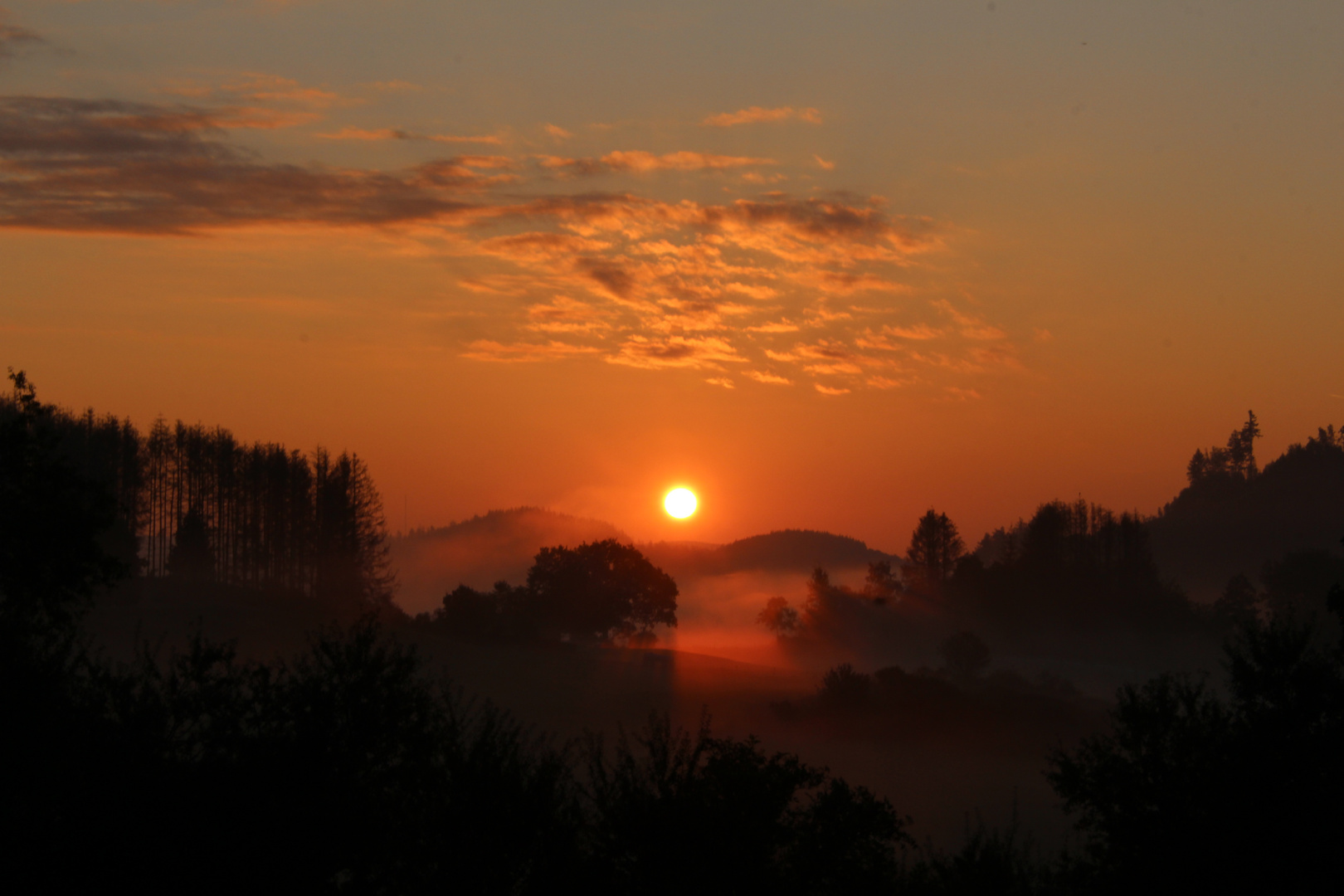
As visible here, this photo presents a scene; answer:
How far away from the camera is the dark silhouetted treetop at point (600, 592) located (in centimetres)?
13450

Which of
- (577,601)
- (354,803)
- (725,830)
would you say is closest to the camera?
(354,803)

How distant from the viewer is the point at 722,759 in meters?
30.7

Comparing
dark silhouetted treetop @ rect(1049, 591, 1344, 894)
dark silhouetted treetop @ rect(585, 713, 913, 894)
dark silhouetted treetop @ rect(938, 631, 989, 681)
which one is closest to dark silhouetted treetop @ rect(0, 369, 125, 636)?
dark silhouetted treetop @ rect(585, 713, 913, 894)

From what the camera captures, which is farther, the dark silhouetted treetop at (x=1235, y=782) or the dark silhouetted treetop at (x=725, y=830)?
the dark silhouetted treetop at (x=1235, y=782)

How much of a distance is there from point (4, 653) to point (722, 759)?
60.6 feet

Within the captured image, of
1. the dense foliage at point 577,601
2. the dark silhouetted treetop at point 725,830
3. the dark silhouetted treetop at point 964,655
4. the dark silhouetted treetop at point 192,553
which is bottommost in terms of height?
the dark silhouetted treetop at point 964,655

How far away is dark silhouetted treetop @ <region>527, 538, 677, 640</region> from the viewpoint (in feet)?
441

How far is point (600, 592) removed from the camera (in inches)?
5394

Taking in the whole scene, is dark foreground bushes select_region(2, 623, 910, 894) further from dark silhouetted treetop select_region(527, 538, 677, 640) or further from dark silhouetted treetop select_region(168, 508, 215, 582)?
dark silhouetted treetop select_region(168, 508, 215, 582)

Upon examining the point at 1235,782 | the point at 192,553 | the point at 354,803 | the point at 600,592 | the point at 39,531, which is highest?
the point at 192,553

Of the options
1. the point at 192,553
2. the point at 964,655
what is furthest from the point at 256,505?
the point at 964,655

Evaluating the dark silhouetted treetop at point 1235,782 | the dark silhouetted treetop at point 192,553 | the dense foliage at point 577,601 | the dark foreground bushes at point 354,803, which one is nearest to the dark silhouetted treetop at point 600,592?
the dense foliage at point 577,601

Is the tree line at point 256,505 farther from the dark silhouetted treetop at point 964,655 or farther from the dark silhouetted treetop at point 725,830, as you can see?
the dark silhouetted treetop at point 725,830

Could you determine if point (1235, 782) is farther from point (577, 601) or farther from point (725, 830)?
point (577, 601)
